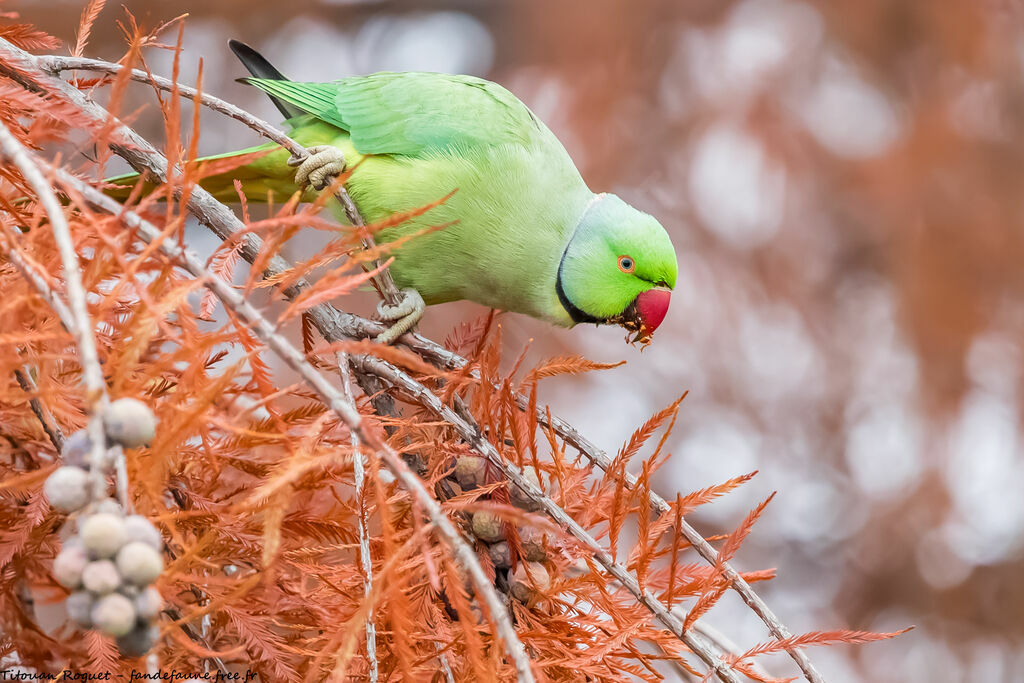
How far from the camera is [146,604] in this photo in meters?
0.60

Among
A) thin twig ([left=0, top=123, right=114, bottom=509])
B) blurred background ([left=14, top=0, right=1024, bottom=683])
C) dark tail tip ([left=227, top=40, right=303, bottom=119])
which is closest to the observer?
thin twig ([left=0, top=123, right=114, bottom=509])

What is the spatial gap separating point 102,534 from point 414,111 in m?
1.84

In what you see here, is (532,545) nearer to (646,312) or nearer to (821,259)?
(646,312)

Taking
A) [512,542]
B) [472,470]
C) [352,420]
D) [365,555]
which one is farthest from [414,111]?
[352,420]

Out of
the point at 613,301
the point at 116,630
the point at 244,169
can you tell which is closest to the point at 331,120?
the point at 244,169

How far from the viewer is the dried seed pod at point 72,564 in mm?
587

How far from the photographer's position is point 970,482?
181 inches

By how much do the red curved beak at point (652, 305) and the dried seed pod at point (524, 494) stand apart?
975mm

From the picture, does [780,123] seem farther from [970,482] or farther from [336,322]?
[336,322]

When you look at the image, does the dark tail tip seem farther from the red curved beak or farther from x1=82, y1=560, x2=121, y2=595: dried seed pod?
Answer: x1=82, y1=560, x2=121, y2=595: dried seed pod

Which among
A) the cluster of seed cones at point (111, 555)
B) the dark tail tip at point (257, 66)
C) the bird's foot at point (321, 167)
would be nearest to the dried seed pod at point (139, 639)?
the cluster of seed cones at point (111, 555)

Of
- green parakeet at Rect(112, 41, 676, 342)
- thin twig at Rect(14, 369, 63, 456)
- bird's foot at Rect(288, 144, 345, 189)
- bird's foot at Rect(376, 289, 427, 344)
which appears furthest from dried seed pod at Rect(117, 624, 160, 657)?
green parakeet at Rect(112, 41, 676, 342)

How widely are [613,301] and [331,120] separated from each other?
915mm

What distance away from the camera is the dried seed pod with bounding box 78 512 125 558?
579mm
